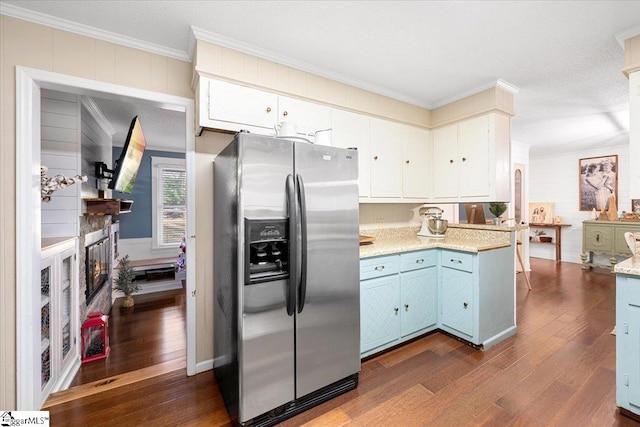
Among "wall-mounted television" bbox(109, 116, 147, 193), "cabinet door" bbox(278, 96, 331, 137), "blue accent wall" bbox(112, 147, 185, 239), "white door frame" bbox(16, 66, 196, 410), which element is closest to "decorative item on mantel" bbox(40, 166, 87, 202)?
"white door frame" bbox(16, 66, 196, 410)

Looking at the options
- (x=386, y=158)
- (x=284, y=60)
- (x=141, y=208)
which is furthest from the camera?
(x=141, y=208)

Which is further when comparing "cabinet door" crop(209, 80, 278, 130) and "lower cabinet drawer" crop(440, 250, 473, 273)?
"lower cabinet drawer" crop(440, 250, 473, 273)

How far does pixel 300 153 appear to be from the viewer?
184 centimetres

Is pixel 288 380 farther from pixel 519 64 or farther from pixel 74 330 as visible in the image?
pixel 519 64

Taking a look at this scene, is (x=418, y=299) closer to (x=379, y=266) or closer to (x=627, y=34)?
(x=379, y=266)

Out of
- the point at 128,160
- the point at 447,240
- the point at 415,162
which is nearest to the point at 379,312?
the point at 447,240

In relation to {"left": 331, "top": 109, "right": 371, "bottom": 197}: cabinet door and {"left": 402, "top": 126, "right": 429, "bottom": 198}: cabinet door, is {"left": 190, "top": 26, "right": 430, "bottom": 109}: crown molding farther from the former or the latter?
{"left": 402, "top": 126, "right": 429, "bottom": 198}: cabinet door

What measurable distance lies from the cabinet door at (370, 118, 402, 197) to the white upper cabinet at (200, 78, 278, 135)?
3.78ft

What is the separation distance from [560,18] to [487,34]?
416 mm

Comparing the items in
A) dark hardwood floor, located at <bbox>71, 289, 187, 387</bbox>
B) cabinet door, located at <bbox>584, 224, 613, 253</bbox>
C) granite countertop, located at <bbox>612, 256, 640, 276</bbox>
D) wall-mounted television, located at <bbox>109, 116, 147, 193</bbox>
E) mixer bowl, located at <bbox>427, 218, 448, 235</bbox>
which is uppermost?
wall-mounted television, located at <bbox>109, 116, 147, 193</bbox>

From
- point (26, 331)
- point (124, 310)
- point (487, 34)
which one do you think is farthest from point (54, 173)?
point (487, 34)

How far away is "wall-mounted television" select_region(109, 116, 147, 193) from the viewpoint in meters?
2.75

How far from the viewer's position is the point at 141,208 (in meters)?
5.09

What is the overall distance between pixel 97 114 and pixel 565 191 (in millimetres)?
8930
